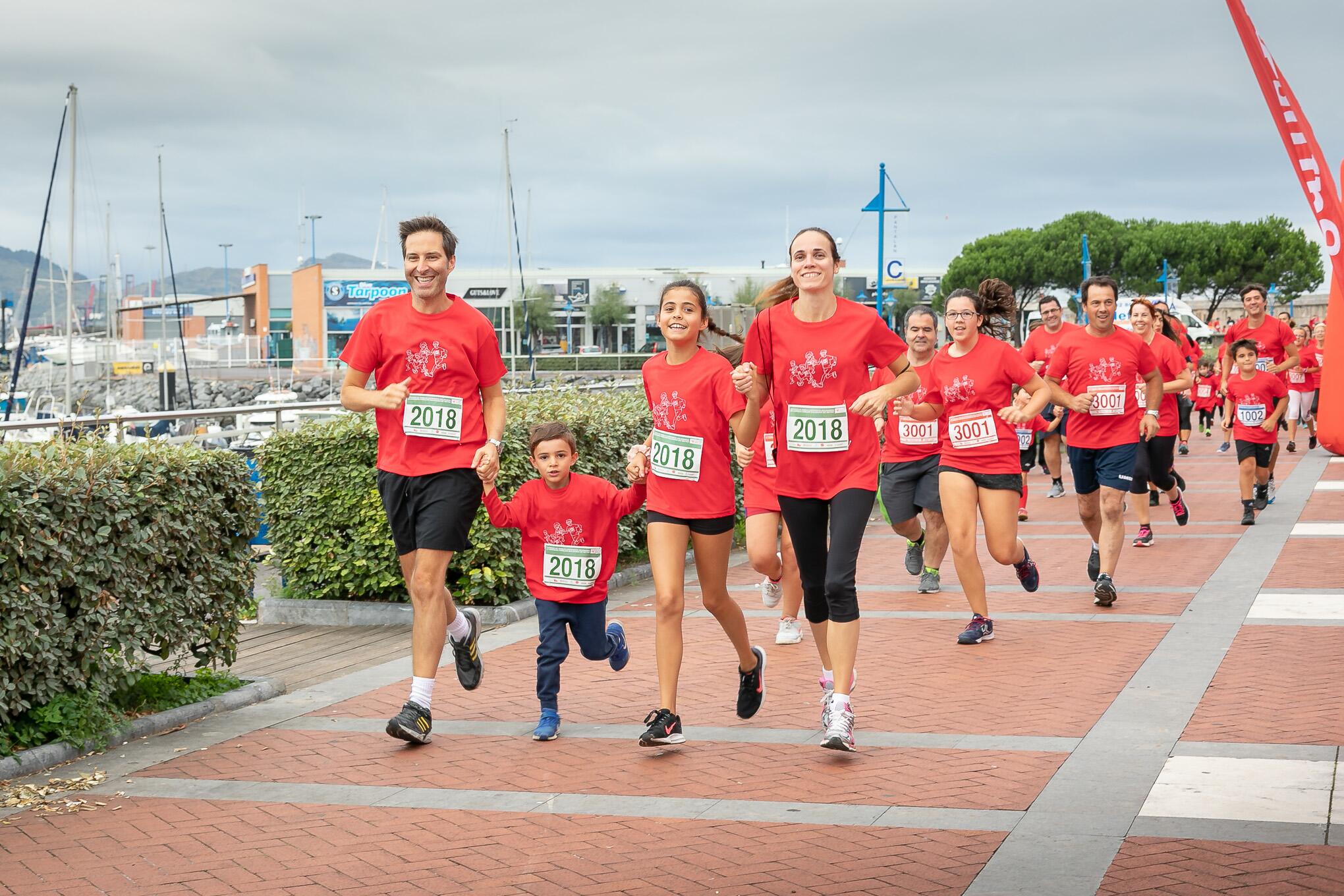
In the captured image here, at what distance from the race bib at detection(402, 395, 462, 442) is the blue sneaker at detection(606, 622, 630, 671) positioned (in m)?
1.21

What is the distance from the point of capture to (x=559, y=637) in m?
6.64

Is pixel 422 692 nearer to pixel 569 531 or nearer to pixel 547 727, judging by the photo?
pixel 547 727

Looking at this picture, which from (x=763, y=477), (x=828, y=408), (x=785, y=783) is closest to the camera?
(x=785, y=783)

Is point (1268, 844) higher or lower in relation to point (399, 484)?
lower

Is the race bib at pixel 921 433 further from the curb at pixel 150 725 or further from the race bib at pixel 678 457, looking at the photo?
the curb at pixel 150 725

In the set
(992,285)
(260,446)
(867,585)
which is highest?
(992,285)

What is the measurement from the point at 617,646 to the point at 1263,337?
37.2 feet

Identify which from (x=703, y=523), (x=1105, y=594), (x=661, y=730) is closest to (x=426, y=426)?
(x=703, y=523)

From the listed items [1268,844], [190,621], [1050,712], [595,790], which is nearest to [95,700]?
[190,621]

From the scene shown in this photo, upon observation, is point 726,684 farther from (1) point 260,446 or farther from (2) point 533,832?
(1) point 260,446

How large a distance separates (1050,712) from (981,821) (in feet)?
5.88

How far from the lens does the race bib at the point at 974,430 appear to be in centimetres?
851

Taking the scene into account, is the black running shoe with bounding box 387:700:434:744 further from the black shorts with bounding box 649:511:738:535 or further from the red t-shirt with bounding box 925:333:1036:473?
the red t-shirt with bounding box 925:333:1036:473

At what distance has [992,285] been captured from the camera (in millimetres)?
9492
